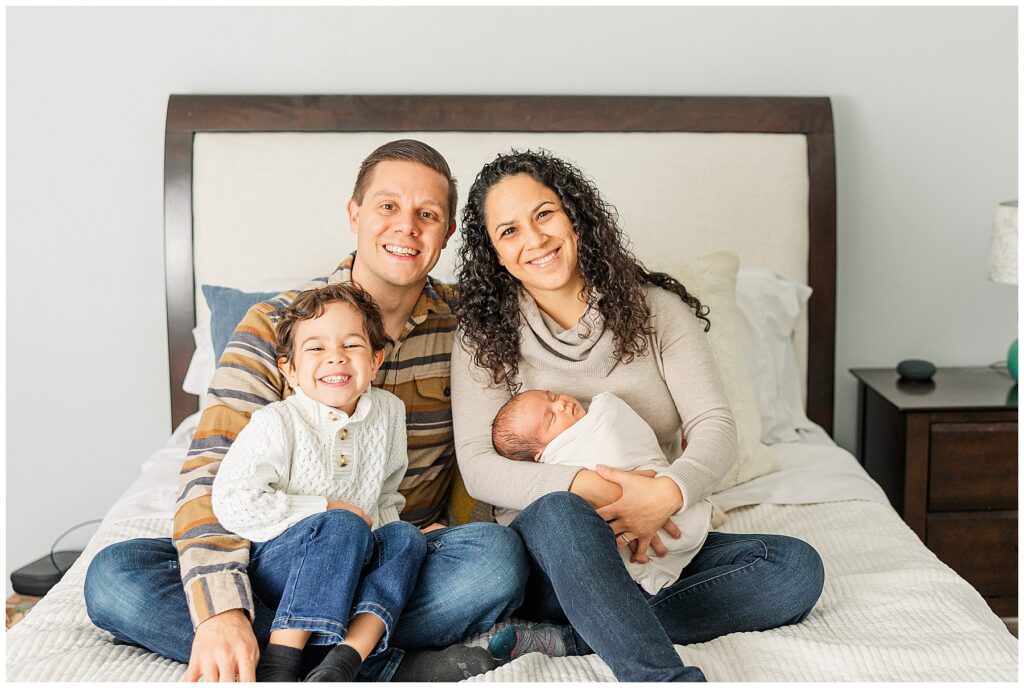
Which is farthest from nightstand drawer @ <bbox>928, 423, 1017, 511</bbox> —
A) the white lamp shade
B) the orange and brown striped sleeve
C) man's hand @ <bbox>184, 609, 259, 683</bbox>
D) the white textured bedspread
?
man's hand @ <bbox>184, 609, 259, 683</bbox>

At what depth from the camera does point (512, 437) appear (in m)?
1.67

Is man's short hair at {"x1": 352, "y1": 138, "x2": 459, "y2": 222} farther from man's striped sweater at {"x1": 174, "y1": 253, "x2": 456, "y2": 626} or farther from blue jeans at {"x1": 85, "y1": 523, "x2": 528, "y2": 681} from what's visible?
blue jeans at {"x1": 85, "y1": 523, "x2": 528, "y2": 681}

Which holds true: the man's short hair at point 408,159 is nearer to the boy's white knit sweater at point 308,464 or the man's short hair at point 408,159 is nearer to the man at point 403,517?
the man at point 403,517

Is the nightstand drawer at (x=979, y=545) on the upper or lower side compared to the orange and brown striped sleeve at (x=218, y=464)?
lower

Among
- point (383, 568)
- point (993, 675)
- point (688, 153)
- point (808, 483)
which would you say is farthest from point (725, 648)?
point (688, 153)

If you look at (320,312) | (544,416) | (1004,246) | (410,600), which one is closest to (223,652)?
(410,600)

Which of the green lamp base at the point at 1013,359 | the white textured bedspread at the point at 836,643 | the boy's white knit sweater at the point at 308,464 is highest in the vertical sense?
the green lamp base at the point at 1013,359

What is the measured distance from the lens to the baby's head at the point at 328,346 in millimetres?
1551

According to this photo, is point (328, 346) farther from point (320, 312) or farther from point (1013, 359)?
point (1013, 359)

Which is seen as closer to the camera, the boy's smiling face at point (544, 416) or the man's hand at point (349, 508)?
the man's hand at point (349, 508)

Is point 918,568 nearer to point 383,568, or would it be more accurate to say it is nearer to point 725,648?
point 725,648

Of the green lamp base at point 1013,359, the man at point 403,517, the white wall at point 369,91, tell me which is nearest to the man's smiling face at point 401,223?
the man at point 403,517

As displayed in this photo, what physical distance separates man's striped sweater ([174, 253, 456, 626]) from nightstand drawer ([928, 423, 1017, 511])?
1.19 m

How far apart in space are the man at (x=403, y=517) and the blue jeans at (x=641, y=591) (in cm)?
8
